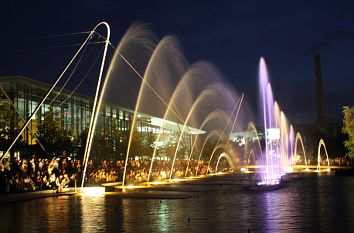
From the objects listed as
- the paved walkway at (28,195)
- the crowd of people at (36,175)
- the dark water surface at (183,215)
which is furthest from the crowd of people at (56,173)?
the dark water surface at (183,215)

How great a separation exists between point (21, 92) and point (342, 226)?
2082 inches

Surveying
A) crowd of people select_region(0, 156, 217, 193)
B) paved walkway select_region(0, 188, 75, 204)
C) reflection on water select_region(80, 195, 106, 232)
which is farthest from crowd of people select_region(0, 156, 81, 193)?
reflection on water select_region(80, 195, 106, 232)

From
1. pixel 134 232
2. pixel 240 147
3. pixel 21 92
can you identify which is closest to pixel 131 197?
pixel 134 232

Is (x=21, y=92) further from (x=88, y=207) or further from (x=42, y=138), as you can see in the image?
(x=88, y=207)

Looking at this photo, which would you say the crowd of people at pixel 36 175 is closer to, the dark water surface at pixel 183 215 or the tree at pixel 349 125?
the dark water surface at pixel 183 215

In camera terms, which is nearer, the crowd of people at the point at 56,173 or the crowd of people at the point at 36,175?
the crowd of people at the point at 36,175

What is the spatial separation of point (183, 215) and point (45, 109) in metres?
52.2

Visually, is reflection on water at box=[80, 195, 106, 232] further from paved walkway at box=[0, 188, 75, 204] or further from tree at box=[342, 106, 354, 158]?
tree at box=[342, 106, 354, 158]

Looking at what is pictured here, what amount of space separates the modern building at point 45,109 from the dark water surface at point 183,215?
19.2 metres

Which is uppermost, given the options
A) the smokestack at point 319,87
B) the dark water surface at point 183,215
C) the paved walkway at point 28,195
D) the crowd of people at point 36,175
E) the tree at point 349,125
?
the smokestack at point 319,87

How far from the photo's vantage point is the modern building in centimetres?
4928

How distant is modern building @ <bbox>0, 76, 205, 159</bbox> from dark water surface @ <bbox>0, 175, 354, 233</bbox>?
62.9 ft

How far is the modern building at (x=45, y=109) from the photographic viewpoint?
1940 inches

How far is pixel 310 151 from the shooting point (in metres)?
131
